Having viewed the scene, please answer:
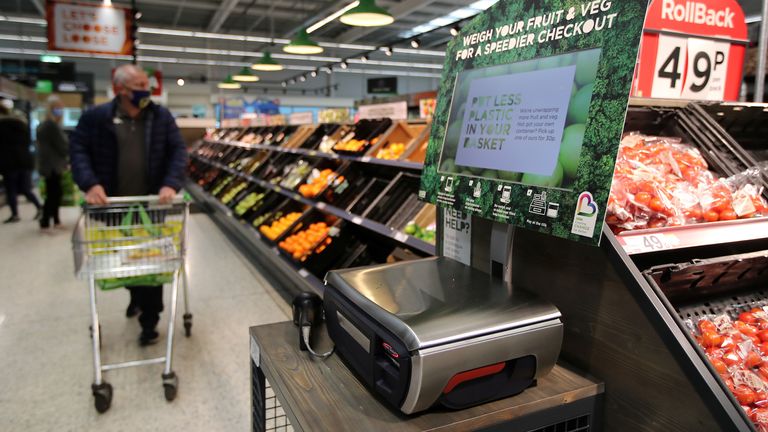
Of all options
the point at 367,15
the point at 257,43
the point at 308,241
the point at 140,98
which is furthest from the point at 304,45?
the point at 257,43

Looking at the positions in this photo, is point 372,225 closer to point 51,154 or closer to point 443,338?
point 443,338

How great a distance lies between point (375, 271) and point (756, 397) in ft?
3.06

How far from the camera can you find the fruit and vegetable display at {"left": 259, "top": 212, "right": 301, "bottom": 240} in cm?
519

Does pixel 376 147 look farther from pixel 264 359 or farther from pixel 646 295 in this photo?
pixel 646 295

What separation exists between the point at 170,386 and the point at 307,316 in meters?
1.86

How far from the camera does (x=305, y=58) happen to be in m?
20.8

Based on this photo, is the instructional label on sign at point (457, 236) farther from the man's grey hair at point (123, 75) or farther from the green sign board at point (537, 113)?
the man's grey hair at point (123, 75)

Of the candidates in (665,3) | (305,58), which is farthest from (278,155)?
(305,58)

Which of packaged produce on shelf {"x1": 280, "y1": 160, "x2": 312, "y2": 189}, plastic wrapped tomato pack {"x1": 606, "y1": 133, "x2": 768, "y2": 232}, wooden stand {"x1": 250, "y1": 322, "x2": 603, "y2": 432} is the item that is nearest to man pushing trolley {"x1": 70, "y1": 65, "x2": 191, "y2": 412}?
wooden stand {"x1": 250, "y1": 322, "x2": 603, "y2": 432}

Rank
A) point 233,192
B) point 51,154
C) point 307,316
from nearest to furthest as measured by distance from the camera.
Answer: point 307,316 → point 51,154 → point 233,192

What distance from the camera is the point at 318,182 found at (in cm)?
499

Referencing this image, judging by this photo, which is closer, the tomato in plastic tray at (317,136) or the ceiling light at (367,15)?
the tomato in plastic tray at (317,136)

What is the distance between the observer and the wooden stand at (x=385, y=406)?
1010 mm

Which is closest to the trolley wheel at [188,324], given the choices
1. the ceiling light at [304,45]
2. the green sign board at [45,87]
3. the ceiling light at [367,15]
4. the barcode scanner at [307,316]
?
the barcode scanner at [307,316]
